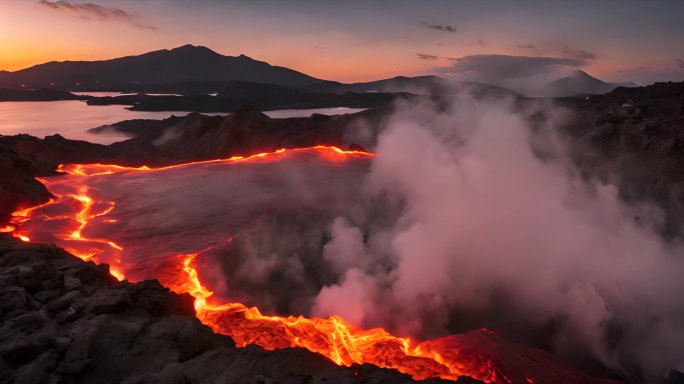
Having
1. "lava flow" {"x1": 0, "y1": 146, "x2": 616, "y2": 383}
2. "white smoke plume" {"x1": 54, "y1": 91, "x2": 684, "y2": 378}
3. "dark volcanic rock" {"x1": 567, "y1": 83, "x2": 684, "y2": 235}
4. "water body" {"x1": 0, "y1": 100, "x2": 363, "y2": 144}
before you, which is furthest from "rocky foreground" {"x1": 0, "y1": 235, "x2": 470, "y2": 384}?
"water body" {"x1": 0, "y1": 100, "x2": 363, "y2": 144}

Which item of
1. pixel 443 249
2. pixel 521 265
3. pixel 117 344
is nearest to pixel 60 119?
pixel 443 249

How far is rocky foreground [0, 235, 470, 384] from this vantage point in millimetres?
8258

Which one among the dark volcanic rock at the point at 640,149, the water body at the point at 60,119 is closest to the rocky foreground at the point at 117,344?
the dark volcanic rock at the point at 640,149

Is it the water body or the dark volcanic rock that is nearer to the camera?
the dark volcanic rock

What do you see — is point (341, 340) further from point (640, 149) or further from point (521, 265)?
point (640, 149)

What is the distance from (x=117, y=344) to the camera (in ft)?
30.7

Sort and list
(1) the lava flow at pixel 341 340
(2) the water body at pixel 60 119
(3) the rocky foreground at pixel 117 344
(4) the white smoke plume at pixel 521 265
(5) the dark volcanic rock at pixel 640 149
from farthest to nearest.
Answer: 1. (2) the water body at pixel 60 119
2. (5) the dark volcanic rock at pixel 640 149
3. (4) the white smoke plume at pixel 521 265
4. (1) the lava flow at pixel 341 340
5. (3) the rocky foreground at pixel 117 344

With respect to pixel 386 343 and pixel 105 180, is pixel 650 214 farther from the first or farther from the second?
pixel 105 180

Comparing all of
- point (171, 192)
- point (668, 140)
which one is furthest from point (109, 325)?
point (668, 140)

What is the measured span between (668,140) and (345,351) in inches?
1095

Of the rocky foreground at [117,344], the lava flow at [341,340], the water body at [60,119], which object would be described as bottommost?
the water body at [60,119]

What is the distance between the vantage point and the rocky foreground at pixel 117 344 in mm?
8258

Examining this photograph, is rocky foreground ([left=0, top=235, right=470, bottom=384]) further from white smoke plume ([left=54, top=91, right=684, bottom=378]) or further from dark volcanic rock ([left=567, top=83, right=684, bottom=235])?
dark volcanic rock ([left=567, top=83, right=684, bottom=235])

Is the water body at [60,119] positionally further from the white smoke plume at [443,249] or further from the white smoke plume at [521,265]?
the white smoke plume at [521,265]
